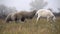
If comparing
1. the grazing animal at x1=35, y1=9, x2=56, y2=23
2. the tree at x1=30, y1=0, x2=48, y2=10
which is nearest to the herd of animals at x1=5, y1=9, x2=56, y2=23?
the grazing animal at x1=35, y1=9, x2=56, y2=23

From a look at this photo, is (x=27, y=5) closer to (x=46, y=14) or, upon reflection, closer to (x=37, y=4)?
(x=37, y=4)

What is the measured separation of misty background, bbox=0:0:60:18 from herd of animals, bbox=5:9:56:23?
0.31ft

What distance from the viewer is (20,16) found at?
1.79 metres

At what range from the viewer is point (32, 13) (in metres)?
1.82

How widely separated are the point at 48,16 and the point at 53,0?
35 cm

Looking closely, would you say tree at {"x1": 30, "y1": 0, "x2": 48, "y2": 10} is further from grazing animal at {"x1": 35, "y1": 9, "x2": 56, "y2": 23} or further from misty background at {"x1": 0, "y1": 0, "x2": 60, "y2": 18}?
grazing animal at {"x1": 35, "y1": 9, "x2": 56, "y2": 23}

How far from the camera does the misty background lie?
189 centimetres

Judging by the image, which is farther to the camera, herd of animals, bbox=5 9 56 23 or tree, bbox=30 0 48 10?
tree, bbox=30 0 48 10

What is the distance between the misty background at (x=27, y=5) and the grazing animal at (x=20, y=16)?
0.09 metres

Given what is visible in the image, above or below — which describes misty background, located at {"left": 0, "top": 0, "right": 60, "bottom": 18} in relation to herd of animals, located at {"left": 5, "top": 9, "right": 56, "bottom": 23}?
above

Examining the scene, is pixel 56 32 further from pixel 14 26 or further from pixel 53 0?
pixel 53 0

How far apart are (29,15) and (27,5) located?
0.19 meters

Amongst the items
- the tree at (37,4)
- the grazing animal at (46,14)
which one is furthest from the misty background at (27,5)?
the grazing animal at (46,14)

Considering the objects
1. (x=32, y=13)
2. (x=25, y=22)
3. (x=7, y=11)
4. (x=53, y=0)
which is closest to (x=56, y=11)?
(x=53, y=0)
